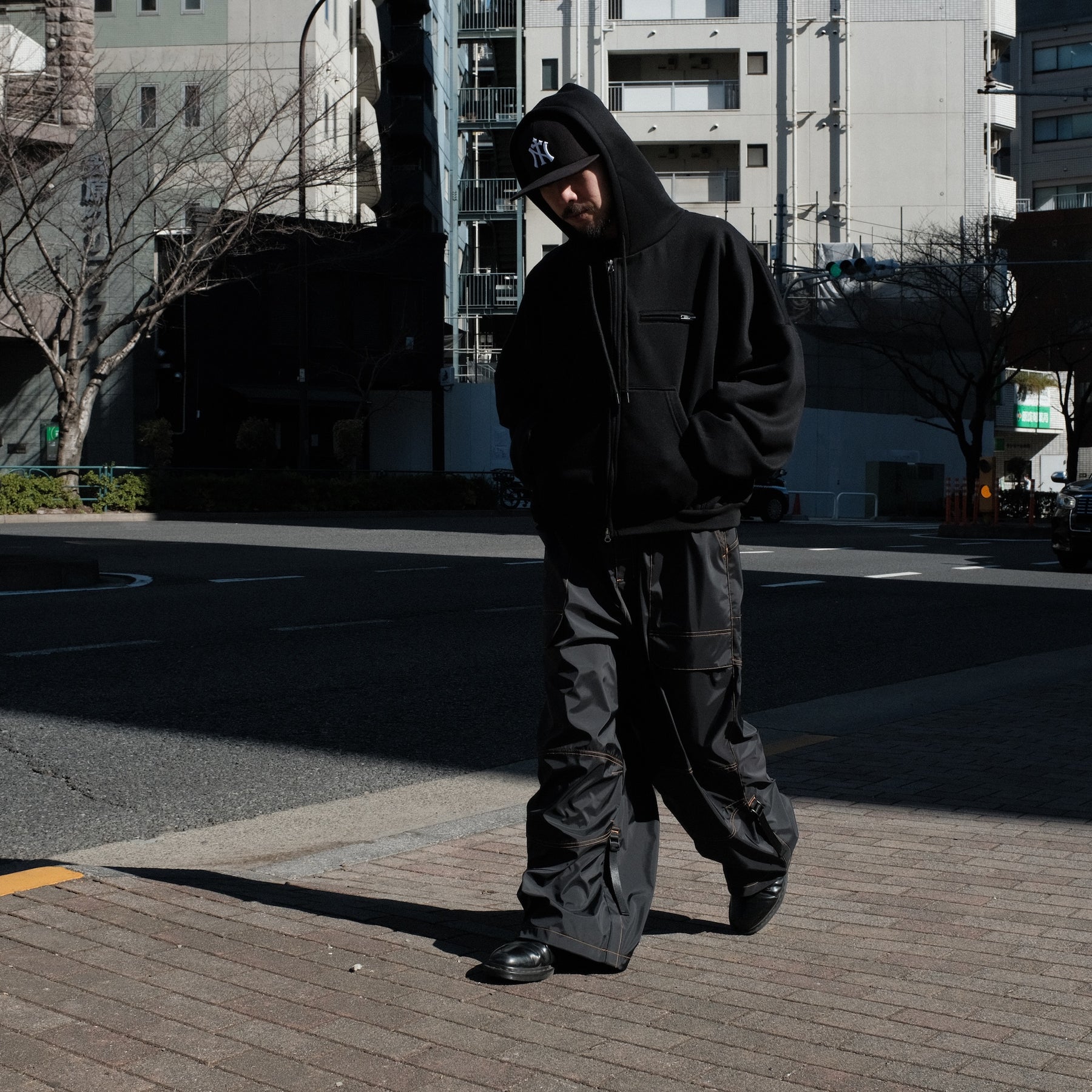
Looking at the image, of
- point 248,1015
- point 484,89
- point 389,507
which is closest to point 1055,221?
point 484,89

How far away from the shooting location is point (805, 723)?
725cm

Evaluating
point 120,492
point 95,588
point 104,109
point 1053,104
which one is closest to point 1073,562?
point 95,588

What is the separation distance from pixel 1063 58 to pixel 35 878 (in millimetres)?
83781

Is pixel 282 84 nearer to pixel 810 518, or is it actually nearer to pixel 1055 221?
pixel 810 518

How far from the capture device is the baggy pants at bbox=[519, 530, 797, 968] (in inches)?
132

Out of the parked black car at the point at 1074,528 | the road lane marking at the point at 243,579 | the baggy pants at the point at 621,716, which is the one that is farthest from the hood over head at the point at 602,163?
the parked black car at the point at 1074,528

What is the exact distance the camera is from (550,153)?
10.9 ft

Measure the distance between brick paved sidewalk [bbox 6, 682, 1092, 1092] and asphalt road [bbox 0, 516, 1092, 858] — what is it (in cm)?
142

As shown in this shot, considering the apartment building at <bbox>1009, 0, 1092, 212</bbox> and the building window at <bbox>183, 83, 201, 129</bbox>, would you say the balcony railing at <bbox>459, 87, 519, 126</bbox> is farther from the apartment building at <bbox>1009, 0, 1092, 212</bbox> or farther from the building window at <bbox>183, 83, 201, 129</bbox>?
the apartment building at <bbox>1009, 0, 1092, 212</bbox>

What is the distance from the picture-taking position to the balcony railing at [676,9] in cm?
5941

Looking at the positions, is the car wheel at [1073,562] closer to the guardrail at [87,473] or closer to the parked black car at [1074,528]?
the parked black car at [1074,528]

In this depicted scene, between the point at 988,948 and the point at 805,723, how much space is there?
3.70 metres

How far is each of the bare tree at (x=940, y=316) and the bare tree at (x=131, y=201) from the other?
14.1 metres

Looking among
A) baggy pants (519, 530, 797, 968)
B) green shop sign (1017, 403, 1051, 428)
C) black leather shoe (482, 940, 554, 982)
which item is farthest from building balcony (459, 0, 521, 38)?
black leather shoe (482, 940, 554, 982)
